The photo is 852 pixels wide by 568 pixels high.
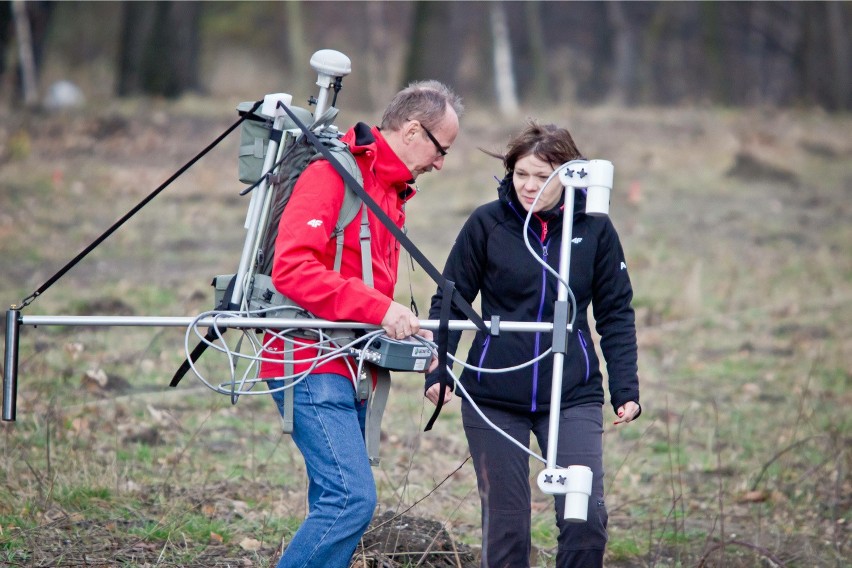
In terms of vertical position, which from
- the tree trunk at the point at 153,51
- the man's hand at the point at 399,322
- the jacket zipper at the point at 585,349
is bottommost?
the jacket zipper at the point at 585,349

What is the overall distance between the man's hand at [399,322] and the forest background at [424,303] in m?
1.20

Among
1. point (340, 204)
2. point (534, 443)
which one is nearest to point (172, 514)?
point (340, 204)

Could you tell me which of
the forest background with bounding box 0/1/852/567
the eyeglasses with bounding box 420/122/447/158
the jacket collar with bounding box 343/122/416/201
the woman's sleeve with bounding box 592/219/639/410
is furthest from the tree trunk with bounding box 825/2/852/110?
the jacket collar with bounding box 343/122/416/201

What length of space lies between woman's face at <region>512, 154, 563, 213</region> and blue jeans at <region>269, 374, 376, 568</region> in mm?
1056

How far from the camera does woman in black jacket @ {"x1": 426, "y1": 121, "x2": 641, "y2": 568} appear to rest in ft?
14.5

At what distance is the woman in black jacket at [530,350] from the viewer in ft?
14.5

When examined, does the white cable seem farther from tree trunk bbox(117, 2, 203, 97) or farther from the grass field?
tree trunk bbox(117, 2, 203, 97)

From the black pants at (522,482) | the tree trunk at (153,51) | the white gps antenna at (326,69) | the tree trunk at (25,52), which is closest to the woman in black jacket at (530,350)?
the black pants at (522,482)

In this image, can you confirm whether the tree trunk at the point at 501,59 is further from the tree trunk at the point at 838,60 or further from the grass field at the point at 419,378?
the tree trunk at the point at 838,60

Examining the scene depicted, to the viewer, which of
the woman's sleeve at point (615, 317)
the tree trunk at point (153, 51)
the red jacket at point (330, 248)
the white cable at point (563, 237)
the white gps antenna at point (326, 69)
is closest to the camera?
the red jacket at point (330, 248)

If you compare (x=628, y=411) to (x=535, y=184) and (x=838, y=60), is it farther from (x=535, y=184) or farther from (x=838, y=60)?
(x=838, y=60)

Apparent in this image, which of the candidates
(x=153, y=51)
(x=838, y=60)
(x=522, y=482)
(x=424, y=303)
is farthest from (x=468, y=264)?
(x=838, y=60)

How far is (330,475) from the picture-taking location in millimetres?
4082

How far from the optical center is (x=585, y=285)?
4.61m
